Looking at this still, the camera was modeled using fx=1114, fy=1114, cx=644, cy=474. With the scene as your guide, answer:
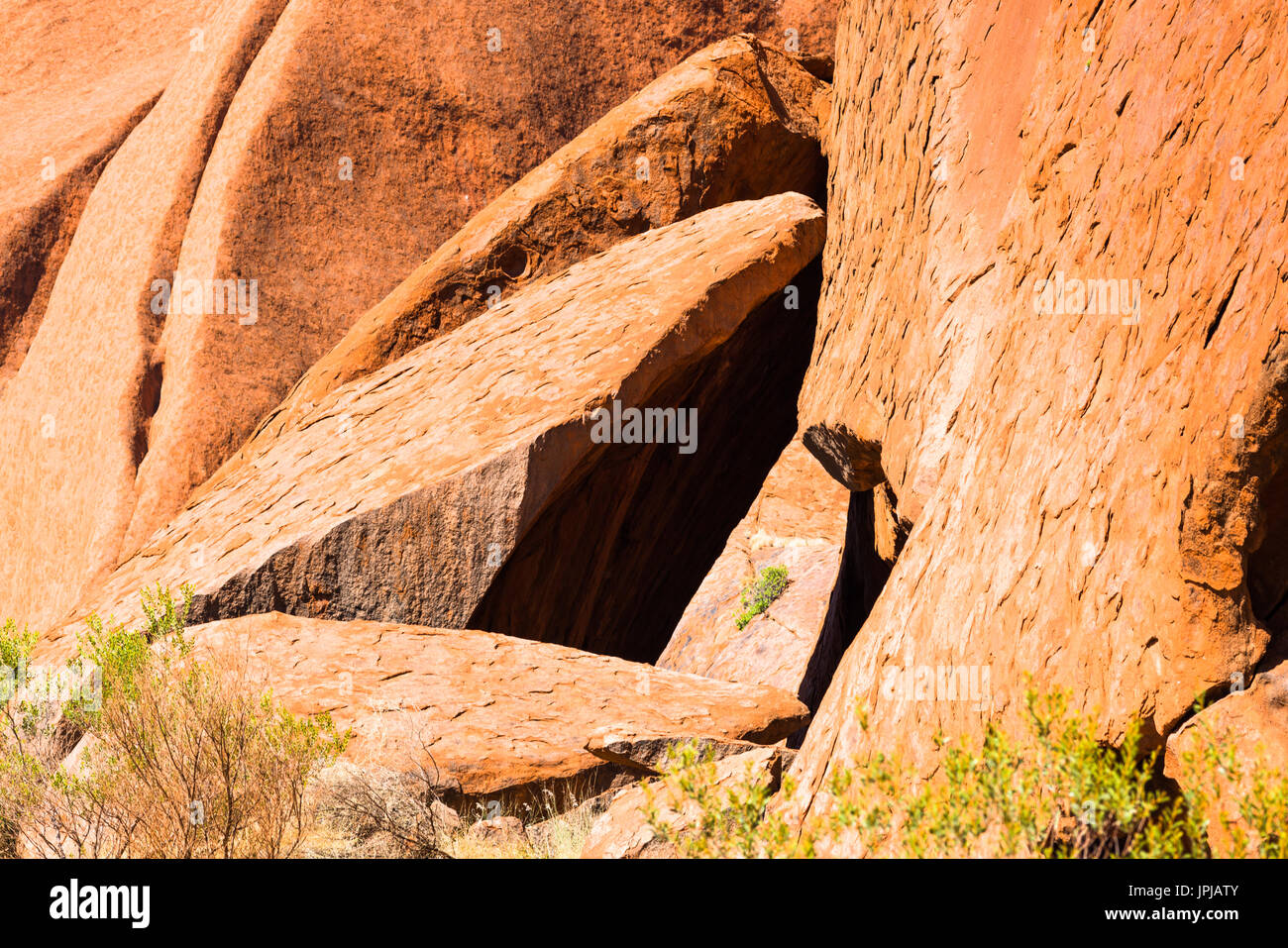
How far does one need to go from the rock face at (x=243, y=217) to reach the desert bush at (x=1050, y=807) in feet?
28.3

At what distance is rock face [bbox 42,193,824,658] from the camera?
23.4 ft

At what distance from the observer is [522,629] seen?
8.04 m

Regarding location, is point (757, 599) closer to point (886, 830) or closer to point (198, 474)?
point (198, 474)

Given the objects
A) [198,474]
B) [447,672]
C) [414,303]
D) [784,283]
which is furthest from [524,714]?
[198,474]

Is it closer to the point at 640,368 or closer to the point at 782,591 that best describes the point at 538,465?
the point at 640,368

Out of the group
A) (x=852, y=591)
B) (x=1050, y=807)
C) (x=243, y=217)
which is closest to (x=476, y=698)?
(x=1050, y=807)

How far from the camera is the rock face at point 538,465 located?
712cm

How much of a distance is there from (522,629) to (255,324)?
16.1 feet

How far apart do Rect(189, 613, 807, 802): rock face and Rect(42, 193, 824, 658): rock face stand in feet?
1.72

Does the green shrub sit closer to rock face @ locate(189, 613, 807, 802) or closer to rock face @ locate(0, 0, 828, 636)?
rock face @ locate(0, 0, 828, 636)

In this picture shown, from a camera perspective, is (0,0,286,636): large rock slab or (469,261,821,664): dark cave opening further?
(0,0,286,636): large rock slab

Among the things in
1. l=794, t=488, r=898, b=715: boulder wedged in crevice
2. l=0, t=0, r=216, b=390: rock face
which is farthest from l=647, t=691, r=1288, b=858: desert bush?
l=0, t=0, r=216, b=390: rock face

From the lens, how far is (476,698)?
246 inches

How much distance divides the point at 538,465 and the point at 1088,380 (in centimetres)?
362
